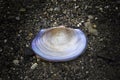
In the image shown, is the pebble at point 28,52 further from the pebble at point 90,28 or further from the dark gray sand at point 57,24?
the pebble at point 90,28

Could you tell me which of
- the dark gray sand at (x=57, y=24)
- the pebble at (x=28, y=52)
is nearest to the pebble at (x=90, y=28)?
the dark gray sand at (x=57, y=24)

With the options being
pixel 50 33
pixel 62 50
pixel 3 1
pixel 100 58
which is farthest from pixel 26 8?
pixel 100 58

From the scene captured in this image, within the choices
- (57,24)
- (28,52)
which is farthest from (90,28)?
(28,52)

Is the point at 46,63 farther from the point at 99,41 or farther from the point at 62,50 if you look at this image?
the point at 99,41

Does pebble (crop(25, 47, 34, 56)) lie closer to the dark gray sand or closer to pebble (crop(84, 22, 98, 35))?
the dark gray sand

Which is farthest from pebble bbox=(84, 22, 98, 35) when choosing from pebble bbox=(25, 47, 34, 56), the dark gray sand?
pebble bbox=(25, 47, 34, 56)
